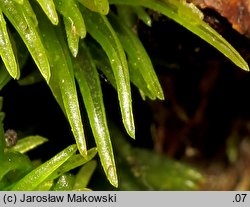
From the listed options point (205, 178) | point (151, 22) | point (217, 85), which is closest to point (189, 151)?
point (205, 178)

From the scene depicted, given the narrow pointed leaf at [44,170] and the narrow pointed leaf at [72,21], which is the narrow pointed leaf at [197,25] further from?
the narrow pointed leaf at [44,170]

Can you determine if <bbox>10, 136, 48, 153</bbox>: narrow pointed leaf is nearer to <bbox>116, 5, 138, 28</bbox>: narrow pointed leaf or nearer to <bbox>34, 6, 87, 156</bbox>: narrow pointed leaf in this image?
<bbox>34, 6, 87, 156</bbox>: narrow pointed leaf

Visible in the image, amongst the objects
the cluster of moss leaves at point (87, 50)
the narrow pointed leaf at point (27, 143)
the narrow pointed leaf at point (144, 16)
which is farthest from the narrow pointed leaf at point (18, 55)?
the narrow pointed leaf at point (144, 16)

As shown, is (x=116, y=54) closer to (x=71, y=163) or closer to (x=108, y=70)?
(x=108, y=70)

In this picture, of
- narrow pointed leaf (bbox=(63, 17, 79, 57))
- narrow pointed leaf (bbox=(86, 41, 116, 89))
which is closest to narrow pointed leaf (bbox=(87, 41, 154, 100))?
narrow pointed leaf (bbox=(86, 41, 116, 89))

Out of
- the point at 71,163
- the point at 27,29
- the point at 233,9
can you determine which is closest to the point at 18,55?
the point at 27,29

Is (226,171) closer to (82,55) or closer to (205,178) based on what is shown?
(205,178)
